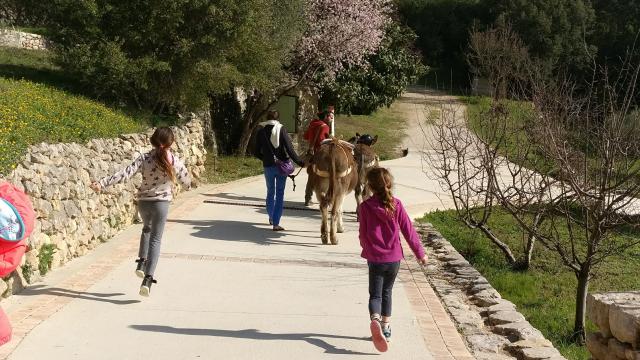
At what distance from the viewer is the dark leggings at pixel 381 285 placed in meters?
6.85

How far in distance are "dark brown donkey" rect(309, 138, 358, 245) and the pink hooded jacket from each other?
4808mm

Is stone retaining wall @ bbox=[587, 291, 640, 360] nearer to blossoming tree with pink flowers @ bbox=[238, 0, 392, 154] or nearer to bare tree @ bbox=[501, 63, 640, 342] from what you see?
bare tree @ bbox=[501, 63, 640, 342]

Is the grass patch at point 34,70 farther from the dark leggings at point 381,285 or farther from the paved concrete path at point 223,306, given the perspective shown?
the dark leggings at point 381,285

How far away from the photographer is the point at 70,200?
32.3 ft

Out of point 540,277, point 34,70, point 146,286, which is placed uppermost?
point 34,70

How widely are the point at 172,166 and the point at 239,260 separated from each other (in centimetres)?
268

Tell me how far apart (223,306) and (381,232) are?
2006mm

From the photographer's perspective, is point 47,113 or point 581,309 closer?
point 581,309

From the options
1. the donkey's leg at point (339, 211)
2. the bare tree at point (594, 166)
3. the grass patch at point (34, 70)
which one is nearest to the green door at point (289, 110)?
the grass patch at point (34, 70)

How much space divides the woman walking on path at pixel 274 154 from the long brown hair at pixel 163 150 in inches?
186

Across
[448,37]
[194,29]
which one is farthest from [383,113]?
[194,29]

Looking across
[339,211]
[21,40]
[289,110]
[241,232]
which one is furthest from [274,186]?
[289,110]

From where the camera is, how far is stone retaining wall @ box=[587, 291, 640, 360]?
5.74 metres

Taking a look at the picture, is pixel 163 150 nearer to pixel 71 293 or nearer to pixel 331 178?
pixel 71 293
